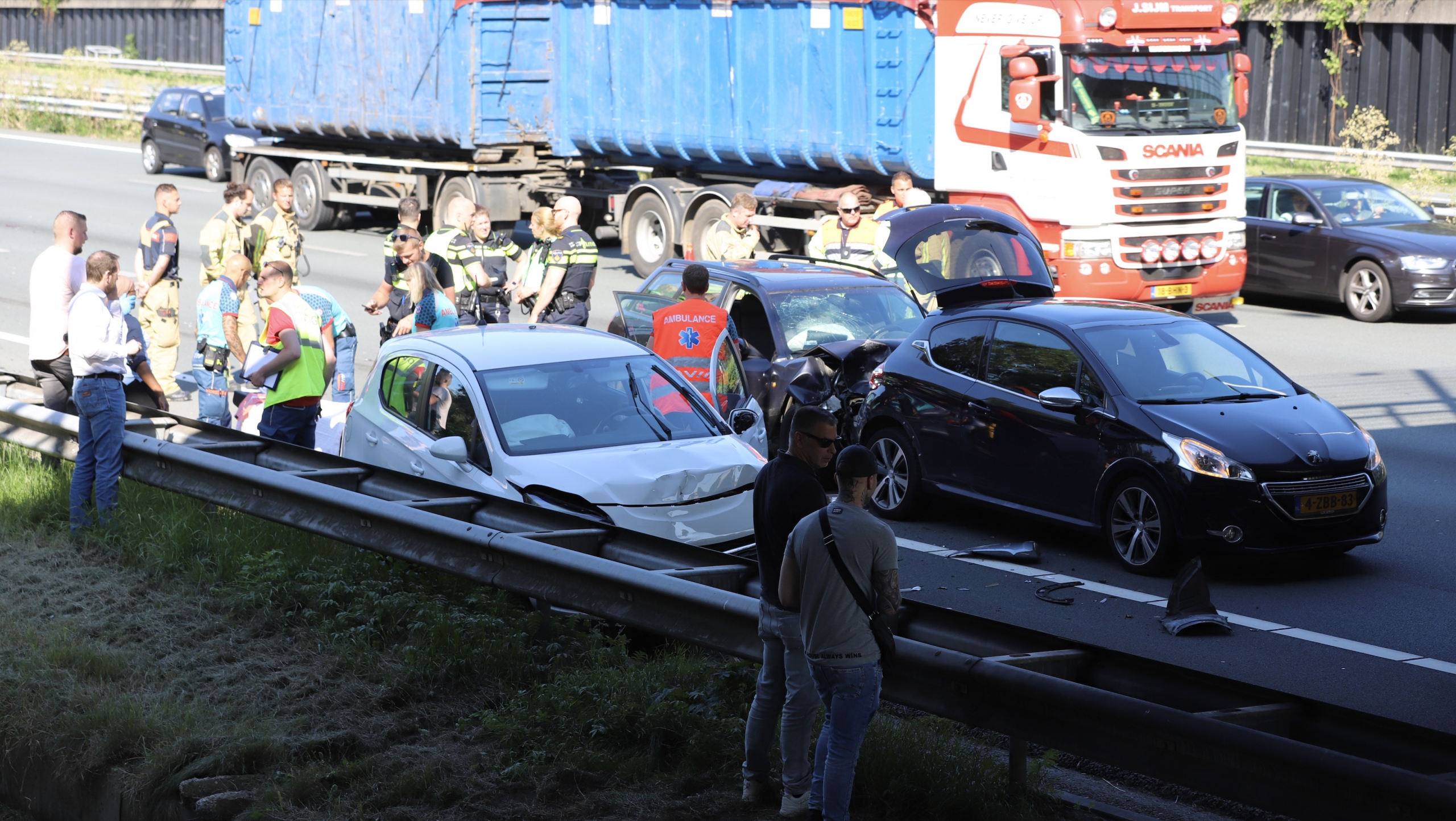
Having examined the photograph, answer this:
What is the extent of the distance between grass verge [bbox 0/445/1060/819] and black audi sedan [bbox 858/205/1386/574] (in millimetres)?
3107

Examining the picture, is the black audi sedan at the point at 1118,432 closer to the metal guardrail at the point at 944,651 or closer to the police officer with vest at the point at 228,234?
the metal guardrail at the point at 944,651

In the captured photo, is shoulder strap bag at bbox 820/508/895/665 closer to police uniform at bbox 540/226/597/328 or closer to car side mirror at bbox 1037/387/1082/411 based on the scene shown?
car side mirror at bbox 1037/387/1082/411

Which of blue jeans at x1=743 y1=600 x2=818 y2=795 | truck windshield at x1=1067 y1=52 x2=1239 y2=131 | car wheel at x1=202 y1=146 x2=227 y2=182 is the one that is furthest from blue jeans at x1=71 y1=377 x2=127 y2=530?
car wheel at x1=202 y1=146 x2=227 y2=182

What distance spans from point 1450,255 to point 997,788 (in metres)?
15.1

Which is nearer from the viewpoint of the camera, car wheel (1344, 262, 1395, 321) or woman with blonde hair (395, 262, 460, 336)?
woman with blonde hair (395, 262, 460, 336)

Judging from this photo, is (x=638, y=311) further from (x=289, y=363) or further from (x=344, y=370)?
(x=289, y=363)

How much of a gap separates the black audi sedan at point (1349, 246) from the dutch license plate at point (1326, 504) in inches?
401

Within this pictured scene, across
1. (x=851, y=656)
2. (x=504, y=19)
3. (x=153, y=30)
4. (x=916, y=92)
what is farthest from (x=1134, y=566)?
(x=153, y=30)

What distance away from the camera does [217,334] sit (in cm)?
1161

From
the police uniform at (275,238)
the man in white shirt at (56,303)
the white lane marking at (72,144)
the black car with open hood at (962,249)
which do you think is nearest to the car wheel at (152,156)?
the white lane marking at (72,144)

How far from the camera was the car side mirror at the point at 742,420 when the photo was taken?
8914mm

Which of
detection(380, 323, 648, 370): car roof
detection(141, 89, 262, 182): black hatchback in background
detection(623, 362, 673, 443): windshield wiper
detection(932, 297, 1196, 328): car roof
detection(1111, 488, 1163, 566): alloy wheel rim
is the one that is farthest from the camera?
detection(141, 89, 262, 182): black hatchback in background

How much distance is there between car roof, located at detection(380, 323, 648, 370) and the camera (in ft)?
29.3

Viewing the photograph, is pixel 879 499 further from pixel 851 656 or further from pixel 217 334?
pixel 851 656
